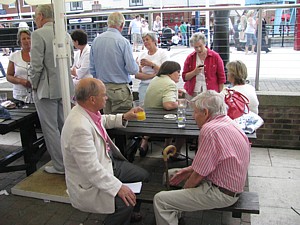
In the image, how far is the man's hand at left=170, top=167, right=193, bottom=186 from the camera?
2.53 metres

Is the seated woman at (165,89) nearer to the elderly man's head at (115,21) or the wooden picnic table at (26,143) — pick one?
the elderly man's head at (115,21)

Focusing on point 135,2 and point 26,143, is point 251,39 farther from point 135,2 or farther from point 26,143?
point 135,2

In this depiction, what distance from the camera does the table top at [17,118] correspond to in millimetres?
3264

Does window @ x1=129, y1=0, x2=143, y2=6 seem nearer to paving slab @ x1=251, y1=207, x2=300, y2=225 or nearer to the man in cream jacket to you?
paving slab @ x1=251, y1=207, x2=300, y2=225

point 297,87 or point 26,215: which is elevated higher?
point 297,87

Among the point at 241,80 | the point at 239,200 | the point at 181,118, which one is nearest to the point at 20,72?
the point at 181,118

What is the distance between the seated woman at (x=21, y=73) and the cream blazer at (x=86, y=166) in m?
1.95

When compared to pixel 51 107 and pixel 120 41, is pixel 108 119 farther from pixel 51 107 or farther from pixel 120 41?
pixel 120 41

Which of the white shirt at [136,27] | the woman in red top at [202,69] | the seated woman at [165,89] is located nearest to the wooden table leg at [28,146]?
the seated woman at [165,89]

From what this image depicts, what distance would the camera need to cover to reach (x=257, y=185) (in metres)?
3.53

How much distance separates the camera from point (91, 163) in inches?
85.9

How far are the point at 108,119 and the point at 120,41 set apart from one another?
106cm

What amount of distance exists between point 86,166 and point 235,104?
1.48m

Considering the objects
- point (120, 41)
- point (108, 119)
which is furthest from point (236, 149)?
point (120, 41)
